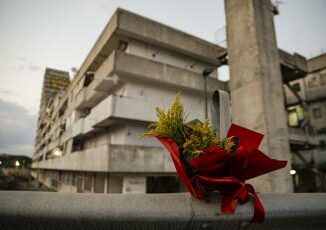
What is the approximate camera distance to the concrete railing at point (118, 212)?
3.67 feet

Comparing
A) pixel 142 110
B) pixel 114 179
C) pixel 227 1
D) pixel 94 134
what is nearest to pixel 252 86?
pixel 227 1

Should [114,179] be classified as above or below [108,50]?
below

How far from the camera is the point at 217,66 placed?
63.7 ft

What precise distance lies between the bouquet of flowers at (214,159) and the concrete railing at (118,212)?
0.07 m

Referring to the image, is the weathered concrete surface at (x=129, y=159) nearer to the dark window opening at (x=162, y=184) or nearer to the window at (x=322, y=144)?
the dark window opening at (x=162, y=184)

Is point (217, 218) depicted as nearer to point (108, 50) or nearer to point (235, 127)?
point (235, 127)

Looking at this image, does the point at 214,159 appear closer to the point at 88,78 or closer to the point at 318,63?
the point at 88,78

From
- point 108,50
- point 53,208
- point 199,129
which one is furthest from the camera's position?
point 108,50

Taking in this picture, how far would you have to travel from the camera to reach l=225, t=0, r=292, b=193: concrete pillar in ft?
25.8

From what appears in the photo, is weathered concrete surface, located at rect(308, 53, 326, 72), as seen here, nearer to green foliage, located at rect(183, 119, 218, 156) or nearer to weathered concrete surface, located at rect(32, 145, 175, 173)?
weathered concrete surface, located at rect(32, 145, 175, 173)

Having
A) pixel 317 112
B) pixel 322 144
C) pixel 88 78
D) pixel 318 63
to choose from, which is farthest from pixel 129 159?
pixel 318 63

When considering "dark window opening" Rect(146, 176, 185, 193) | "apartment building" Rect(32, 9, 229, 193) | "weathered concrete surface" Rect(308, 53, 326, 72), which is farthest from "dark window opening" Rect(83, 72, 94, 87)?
"weathered concrete surface" Rect(308, 53, 326, 72)

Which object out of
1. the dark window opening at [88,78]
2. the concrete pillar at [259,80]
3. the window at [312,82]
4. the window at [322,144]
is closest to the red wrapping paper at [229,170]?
the concrete pillar at [259,80]

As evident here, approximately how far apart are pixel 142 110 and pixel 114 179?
4.13 metres
